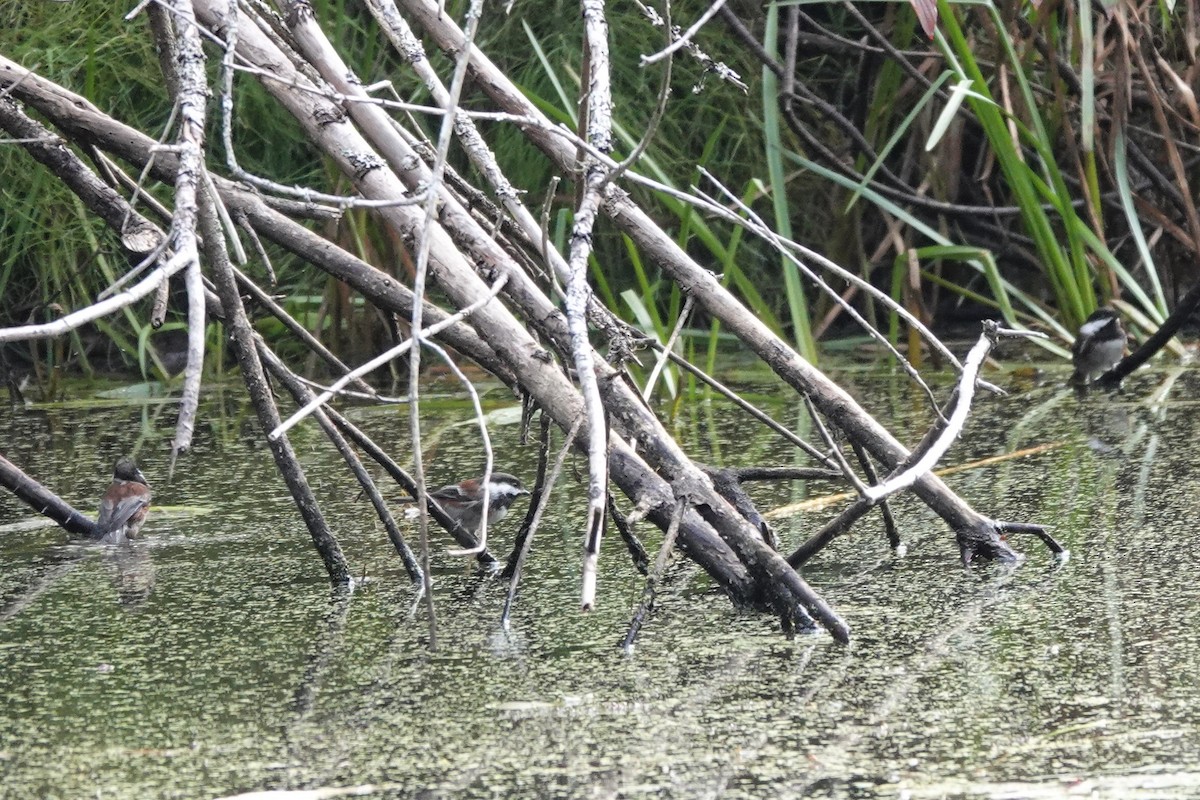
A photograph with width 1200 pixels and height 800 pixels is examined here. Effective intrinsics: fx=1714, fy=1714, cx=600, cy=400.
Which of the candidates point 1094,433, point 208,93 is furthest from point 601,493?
point 1094,433

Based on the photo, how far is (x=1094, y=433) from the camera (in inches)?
131

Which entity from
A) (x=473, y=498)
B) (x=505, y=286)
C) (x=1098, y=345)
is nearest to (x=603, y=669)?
(x=505, y=286)

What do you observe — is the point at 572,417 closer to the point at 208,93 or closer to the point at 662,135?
the point at 208,93

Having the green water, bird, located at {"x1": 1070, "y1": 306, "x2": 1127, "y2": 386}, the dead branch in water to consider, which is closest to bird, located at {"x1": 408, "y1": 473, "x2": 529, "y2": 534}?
the green water

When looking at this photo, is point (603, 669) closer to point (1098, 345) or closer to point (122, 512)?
point (122, 512)

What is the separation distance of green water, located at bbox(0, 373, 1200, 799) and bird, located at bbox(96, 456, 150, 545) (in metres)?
0.07

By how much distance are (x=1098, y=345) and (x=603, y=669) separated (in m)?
2.38

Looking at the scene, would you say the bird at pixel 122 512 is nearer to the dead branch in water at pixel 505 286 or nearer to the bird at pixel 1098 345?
the dead branch in water at pixel 505 286

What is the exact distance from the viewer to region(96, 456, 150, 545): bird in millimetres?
2645

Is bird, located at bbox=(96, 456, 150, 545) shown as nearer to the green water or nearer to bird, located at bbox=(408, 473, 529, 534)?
the green water

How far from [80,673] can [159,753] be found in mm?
343

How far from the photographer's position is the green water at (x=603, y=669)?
4.74 ft

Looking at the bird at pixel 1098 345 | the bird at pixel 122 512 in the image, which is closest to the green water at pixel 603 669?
the bird at pixel 122 512

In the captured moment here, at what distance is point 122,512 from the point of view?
2.67 m
